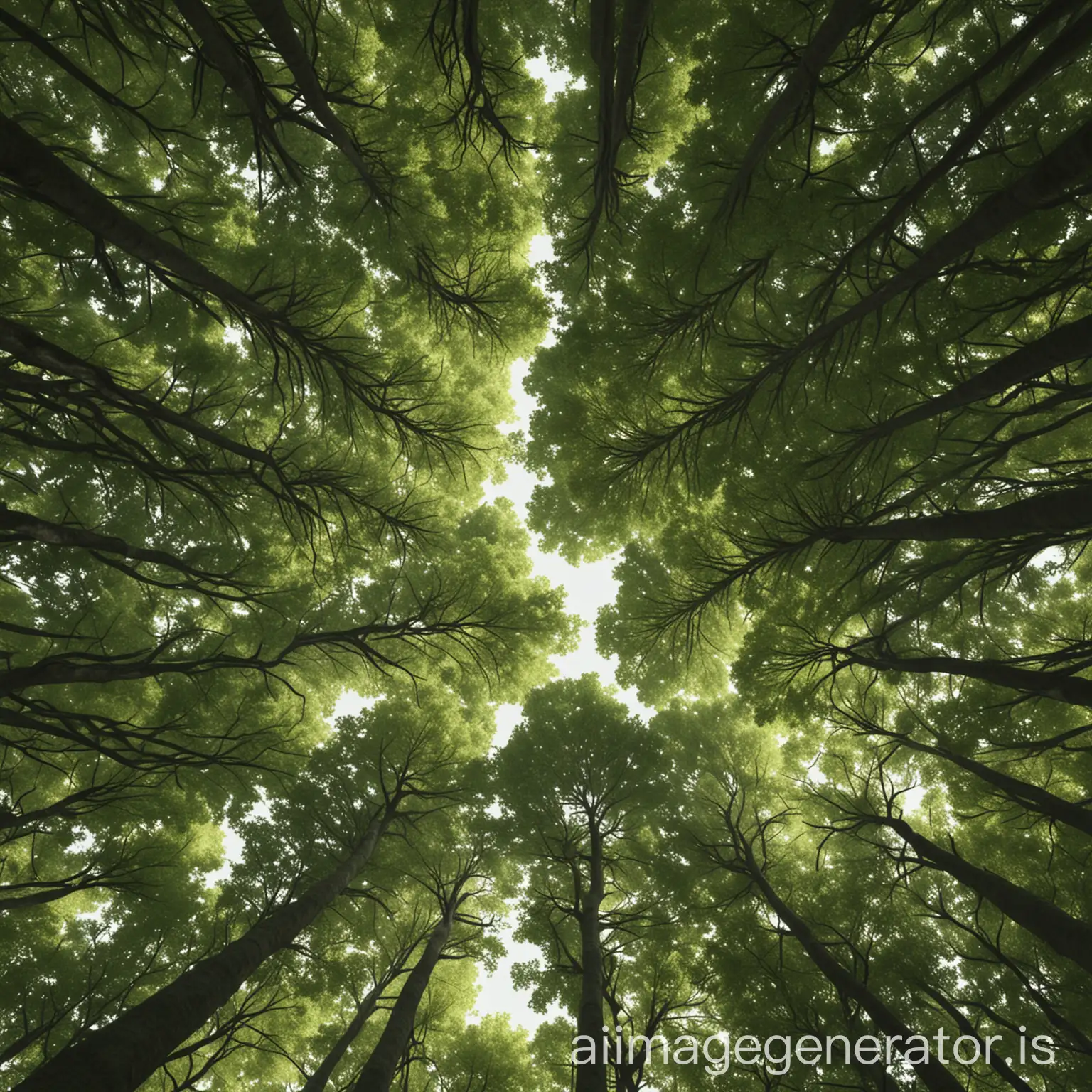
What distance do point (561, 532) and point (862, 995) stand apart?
6200 millimetres

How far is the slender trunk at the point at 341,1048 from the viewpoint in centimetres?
515

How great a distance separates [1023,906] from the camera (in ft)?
12.7

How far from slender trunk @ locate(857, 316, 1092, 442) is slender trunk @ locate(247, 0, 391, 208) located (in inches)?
146

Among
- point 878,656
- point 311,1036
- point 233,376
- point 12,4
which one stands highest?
point 12,4

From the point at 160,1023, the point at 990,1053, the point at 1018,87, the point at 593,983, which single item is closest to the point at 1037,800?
the point at 990,1053

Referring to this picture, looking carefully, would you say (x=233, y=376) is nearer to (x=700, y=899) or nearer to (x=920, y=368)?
(x=920, y=368)

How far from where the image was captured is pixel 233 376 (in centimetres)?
688

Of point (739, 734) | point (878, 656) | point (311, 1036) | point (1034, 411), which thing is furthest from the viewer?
point (739, 734)

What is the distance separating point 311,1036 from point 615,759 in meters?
5.77

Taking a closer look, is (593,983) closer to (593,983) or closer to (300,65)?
(593,983)

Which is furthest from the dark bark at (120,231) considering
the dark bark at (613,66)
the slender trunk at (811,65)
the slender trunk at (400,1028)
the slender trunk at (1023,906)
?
the slender trunk at (1023,906)

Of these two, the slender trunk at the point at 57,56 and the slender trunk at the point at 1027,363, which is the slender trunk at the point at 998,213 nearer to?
the slender trunk at the point at 1027,363

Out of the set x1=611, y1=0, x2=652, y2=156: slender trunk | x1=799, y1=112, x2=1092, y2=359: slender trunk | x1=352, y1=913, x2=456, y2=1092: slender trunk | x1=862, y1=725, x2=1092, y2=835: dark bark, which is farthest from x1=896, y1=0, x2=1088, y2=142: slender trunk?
x1=352, y1=913, x2=456, y2=1092: slender trunk

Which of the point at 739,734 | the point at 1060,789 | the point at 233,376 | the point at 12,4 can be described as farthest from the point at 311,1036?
the point at 12,4
